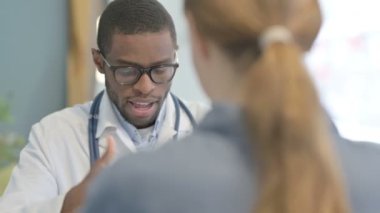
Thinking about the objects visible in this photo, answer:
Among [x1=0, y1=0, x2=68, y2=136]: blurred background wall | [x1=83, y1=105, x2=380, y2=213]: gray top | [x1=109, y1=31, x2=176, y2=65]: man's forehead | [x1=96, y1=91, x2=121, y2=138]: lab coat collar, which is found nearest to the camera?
[x1=83, y1=105, x2=380, y2=213]: gray top

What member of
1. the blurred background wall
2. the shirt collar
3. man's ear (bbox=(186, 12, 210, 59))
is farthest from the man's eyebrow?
the blurred background wall

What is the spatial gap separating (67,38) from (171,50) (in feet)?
4.37

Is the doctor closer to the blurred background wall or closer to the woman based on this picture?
the woman

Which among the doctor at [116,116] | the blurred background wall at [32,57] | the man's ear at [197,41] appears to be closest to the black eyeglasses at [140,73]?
the doctor at [116,116]

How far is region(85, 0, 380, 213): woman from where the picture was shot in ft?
2.31

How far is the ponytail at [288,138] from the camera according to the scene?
0.71m

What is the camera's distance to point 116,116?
5.32 ft

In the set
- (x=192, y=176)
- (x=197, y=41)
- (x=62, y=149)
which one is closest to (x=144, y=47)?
(x=62, y=149)

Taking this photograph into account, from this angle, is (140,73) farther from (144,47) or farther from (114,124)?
(114,124)

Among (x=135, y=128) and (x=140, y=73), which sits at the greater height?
(x=140, y=73)

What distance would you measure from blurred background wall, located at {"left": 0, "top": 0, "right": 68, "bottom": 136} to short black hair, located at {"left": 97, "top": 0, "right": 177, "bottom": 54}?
1163 mm

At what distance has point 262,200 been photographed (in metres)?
0.71

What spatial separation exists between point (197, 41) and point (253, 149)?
0.53ft

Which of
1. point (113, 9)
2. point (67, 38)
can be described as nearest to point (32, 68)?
point (67, 38)
